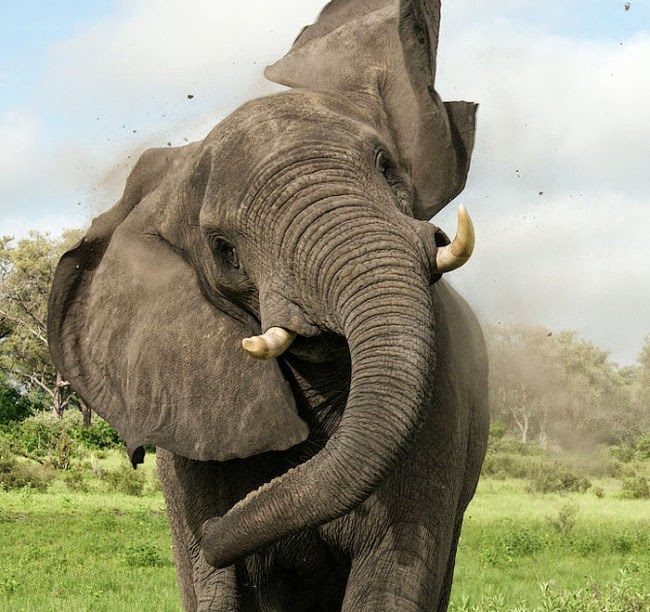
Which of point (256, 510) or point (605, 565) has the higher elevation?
point (256, 510)

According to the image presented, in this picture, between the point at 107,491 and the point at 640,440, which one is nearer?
the point at 107,491

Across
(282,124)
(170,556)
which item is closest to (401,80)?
(282,124)

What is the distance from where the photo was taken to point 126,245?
14.6ft

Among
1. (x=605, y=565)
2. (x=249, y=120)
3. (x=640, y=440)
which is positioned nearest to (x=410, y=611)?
(x=249, y=120)

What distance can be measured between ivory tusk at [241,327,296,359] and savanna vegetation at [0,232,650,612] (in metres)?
2.65

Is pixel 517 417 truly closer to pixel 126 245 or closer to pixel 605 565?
pixel 605 565

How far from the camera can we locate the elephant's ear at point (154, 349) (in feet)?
13.3

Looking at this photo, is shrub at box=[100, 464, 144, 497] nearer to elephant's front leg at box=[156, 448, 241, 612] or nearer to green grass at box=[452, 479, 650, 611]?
green grass at box=[452, 479, 650, 611]

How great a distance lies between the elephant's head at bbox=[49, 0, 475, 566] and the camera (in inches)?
138

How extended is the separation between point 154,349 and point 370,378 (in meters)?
1.09

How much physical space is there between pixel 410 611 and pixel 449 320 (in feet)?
3.82

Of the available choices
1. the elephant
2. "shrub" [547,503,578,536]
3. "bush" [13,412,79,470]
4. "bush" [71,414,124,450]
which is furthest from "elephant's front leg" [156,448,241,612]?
"bush" [71,414,124,450]

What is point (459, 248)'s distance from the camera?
3.54 m

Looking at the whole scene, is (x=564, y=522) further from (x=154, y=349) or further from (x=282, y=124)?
(x=282, y=124)
